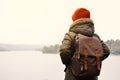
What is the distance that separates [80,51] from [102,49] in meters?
0.21

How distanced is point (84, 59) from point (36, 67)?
17.4 feet

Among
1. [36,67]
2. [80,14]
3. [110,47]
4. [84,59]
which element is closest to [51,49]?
[36,67]

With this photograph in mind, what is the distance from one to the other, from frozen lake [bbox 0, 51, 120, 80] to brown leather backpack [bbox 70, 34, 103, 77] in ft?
13.9

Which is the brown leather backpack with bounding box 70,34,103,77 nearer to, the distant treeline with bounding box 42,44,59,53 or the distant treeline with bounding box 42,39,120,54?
the distant treeline with bounding box 42,39,120,54

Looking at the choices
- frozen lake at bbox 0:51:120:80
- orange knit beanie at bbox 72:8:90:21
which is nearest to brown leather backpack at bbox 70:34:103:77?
orange knit beanie at bbox 72:8:90:21

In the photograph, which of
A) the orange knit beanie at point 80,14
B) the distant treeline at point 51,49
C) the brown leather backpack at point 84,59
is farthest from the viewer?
the distant treeline at point 51,49

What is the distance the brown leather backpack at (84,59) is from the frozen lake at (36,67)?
425cm

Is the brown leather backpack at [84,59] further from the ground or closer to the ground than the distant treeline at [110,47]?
further from the ground

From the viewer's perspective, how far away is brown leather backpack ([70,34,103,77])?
9.00 feet

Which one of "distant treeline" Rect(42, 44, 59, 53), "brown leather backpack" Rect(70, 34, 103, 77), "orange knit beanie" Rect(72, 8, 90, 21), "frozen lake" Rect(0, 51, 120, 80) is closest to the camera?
"brown leather backpack" Rect(70, 34, 103, 77)

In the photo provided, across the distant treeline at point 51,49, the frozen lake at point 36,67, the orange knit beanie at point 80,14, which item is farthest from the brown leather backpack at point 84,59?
the distant treeline at point 51,49

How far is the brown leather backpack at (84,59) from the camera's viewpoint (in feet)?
A: 9.00

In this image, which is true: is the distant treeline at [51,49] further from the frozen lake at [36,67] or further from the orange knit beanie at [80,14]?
the orange knit beanie at [80,14]

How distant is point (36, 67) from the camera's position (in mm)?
8000
